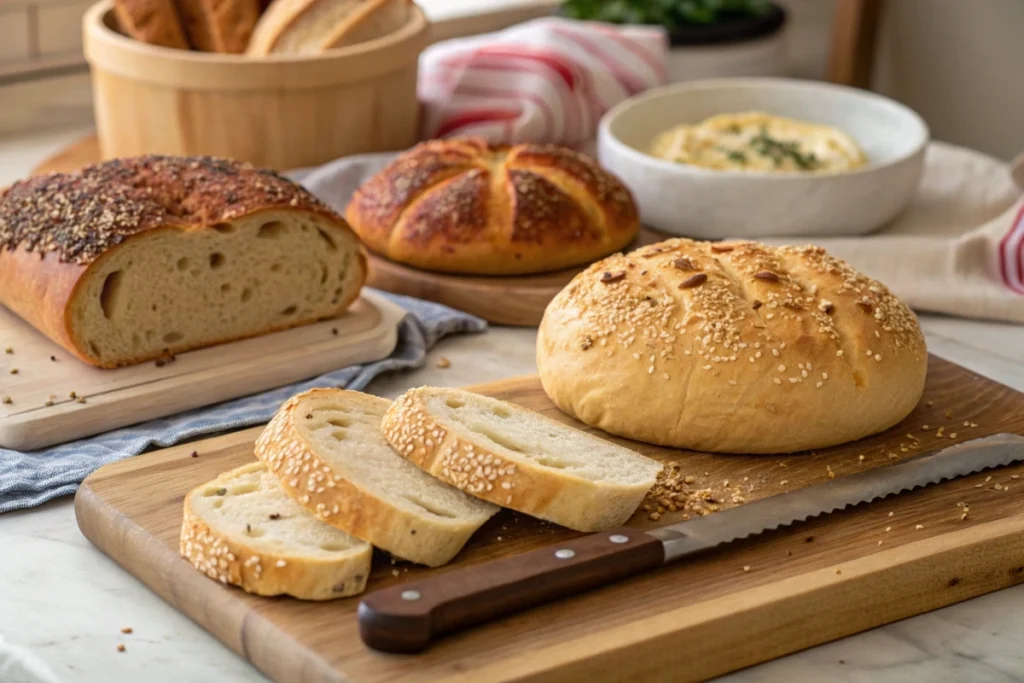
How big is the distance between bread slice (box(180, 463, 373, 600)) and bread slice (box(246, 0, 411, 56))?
1864 millimetres

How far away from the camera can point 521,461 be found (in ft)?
6.50

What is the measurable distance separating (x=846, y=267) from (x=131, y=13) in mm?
2063

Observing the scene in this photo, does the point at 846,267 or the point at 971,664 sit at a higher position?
the point at 846,267

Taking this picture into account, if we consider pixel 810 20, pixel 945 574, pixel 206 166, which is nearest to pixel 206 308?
pixel 206 166

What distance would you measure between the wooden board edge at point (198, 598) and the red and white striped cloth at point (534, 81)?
213 centimetres

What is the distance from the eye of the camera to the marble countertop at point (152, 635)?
1.81 m

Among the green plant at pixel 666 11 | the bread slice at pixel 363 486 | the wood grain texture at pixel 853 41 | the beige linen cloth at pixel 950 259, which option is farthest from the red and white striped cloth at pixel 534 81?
the bread slice at pixel 363 486

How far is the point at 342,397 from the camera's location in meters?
2.22

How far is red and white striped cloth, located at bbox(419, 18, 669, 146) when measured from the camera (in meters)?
3.92

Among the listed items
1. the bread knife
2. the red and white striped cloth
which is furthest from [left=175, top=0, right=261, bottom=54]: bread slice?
the bread knife

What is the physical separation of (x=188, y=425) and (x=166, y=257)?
0.38m

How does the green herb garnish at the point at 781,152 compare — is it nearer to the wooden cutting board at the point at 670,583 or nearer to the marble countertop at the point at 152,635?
the wooden cutting board at the point at 670,583

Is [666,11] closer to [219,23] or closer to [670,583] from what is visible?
[219,23]

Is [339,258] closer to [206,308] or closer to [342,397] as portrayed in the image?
[206,308]
